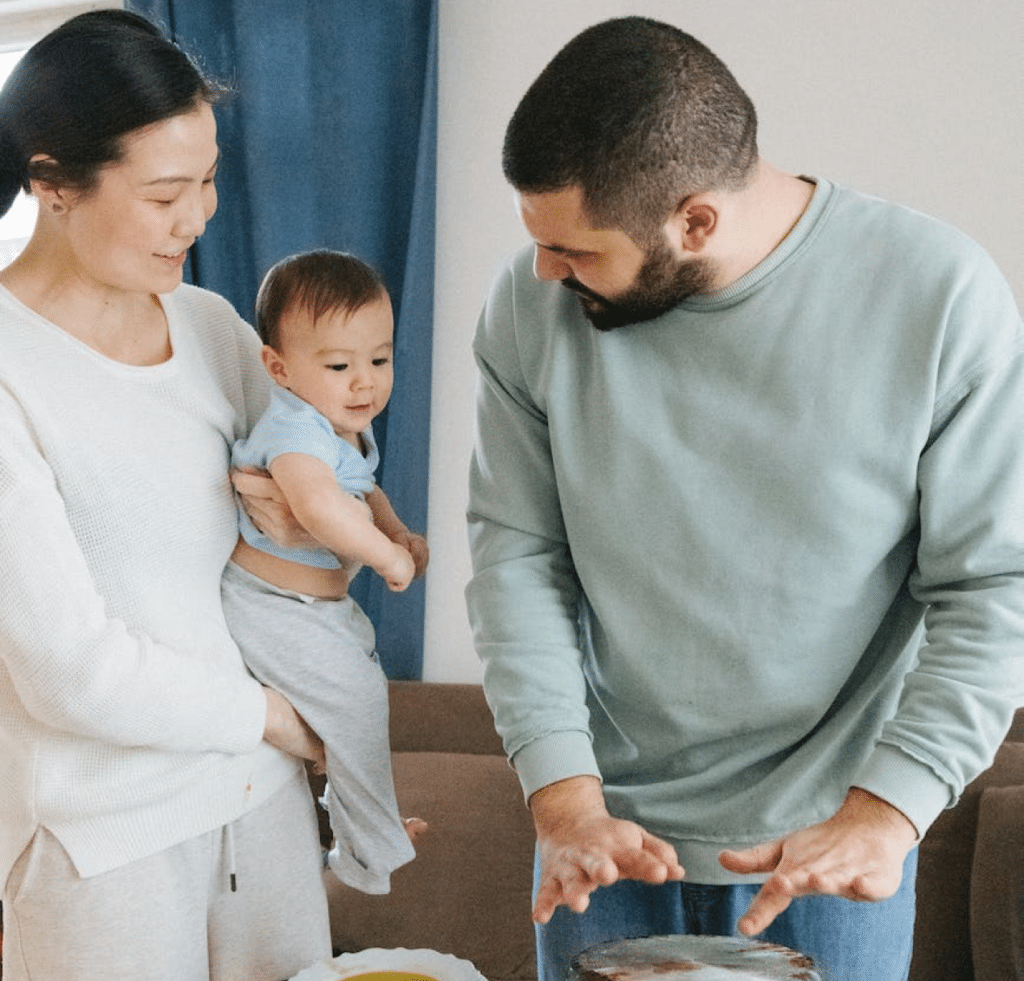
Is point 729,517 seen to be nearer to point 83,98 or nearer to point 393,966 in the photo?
point 393,966

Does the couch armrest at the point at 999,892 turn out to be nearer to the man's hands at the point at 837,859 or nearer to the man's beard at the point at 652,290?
the man's hands at the point at 837,859

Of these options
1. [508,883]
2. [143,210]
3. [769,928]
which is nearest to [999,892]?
[508,883]

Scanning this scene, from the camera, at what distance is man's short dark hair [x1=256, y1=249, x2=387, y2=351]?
1457mm

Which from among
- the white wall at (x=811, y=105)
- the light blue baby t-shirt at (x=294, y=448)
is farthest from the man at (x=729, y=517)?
the white wall at (x=811, y=105)

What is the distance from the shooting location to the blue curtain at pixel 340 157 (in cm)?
285

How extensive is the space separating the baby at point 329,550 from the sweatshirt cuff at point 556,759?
1.10ft

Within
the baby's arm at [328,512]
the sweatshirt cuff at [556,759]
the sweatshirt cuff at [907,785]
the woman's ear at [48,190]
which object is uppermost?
the woman's ear at [48,190]

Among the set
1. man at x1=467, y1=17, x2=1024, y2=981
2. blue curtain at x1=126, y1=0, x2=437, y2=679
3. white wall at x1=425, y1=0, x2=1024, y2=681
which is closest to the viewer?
man at x1=467, y1=17, x2=1024, y2=981

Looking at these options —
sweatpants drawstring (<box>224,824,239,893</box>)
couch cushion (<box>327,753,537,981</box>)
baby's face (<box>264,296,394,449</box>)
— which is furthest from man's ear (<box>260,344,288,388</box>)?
couch cushion (<box>327,753,537,981</box>)

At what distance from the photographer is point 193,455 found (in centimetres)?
133

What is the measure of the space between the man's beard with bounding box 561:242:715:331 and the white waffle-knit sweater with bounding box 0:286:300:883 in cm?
48

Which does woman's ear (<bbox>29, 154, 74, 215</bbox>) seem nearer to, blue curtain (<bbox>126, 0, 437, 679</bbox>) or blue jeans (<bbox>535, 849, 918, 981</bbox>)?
blue jeans (<bbox>535, 849, 918, 981</bbox>)

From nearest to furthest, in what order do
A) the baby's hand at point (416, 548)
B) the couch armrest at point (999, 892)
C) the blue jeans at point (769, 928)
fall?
the blue jeans at point (769, 928)
the baby's hand at point (416, 548)
the couch armrest at point (999, 892)

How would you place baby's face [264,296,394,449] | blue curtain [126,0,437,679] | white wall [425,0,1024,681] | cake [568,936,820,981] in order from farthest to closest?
blue curtain [126,0,437,679]
white wall [425,0,1024,681]
baby's face [264,296,394,449]
cake [568,936,820,981]
